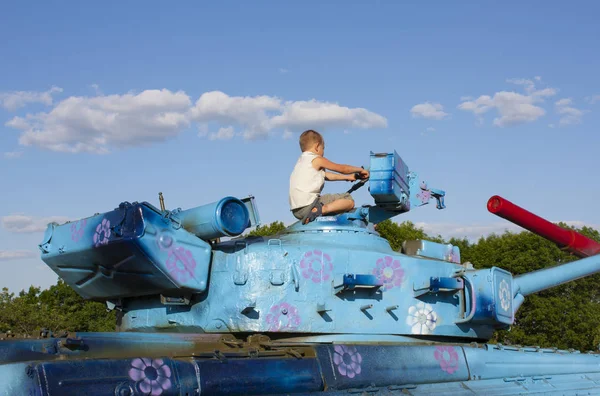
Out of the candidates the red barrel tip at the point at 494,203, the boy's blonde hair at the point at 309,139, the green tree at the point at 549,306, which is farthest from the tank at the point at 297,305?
the green tree at the point at 549,306

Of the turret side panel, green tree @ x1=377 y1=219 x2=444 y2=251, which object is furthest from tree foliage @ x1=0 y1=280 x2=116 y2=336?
the turret side panel

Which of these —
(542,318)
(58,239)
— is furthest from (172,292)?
(542,318)

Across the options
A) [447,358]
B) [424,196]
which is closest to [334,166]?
[424,196]

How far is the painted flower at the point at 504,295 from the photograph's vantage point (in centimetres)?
1012

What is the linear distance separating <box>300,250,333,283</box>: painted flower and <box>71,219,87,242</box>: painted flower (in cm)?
256

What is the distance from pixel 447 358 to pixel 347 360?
1.62 metres

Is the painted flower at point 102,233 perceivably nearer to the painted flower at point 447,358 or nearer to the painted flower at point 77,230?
the painted flower at point 77,230

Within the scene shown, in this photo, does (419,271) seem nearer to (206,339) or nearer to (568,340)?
(206,339)

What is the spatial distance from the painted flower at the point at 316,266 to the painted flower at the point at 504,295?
2.52 m

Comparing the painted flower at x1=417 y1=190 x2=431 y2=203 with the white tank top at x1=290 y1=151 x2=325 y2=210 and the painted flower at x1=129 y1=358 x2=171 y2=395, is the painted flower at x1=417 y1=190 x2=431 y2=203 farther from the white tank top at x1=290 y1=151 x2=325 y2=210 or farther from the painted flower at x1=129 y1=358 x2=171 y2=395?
the painted flower at x1=129 y1=358 x2=171 y2=395

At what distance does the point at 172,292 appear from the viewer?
8.92m

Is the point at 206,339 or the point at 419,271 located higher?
the point at 419,271

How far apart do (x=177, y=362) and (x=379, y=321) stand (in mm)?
3183

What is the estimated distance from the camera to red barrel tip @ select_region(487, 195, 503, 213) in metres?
11.8
